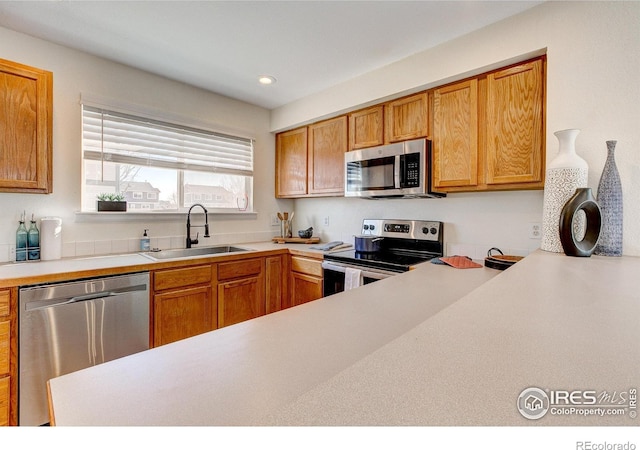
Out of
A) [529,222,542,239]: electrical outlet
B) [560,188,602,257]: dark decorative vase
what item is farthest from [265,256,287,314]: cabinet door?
[560,188,602,257]: dark decorative vase

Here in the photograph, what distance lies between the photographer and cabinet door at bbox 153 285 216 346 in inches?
85.5

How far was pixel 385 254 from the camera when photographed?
8.82 ft

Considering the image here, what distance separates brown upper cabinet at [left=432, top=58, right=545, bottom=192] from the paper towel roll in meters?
2.74

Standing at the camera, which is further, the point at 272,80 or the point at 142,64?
the point at 272,80

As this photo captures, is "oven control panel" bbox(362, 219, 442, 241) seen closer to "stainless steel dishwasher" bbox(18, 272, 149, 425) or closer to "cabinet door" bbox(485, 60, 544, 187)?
"cabinet door" bbox(485, 60, 544, 187)

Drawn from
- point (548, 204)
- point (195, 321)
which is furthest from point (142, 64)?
point (548, 204)

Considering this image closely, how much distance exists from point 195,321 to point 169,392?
6.35 ft

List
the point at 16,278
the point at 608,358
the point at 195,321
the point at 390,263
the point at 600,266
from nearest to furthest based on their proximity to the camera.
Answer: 1. the point at 608,358
2. the point at 600,266
3. the point at 16,278
4. the point at 390,263
5. the point at 195,321

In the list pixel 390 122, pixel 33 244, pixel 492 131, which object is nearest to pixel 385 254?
pixel 390 122

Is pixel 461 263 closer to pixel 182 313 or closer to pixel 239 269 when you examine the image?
pixel 239 269

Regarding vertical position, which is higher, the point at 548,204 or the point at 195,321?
the point at 548,204

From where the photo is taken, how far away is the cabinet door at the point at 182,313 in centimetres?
217

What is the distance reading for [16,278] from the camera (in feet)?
5.32
